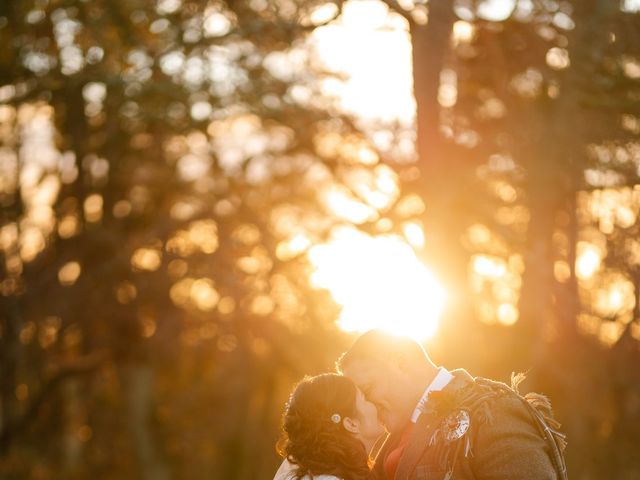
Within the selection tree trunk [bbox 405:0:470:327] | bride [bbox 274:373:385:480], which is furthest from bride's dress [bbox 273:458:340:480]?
tree trunk [bbox 405:0:470:327]

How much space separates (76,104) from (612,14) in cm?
893

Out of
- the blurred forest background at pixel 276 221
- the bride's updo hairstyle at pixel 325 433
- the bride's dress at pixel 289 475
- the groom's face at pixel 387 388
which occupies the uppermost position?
the groom's face at pixel 387 388

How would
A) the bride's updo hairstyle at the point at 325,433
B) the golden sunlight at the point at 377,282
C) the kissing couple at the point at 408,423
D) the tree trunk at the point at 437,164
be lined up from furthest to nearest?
the golden sunlight at the point at 377,282
the tree trunk at the point at 437,164
the bride's updo hairstyle at the point at 325,433
the kissing couple at the point at 408,423

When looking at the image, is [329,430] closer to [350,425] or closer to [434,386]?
[350,425]

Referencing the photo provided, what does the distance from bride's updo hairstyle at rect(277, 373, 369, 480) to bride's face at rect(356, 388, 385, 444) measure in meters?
0.03

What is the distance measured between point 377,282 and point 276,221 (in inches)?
151

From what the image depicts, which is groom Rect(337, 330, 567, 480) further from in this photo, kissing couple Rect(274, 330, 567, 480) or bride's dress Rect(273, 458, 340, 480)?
bride's dress Rect(273, 458, 340, 480)

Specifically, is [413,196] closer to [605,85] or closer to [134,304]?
[605,85]

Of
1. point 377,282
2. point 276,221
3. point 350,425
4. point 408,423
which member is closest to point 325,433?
point 350,425

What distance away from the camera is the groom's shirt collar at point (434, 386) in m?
5.85

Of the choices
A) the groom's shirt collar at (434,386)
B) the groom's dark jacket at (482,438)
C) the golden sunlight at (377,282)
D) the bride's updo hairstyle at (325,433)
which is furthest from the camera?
the golden sunlight at (377,282)

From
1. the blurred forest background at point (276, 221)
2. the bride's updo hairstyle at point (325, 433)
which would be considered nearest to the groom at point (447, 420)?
the bride's updo hairstyle at point (325, 433)

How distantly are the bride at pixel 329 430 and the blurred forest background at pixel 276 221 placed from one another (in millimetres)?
3388

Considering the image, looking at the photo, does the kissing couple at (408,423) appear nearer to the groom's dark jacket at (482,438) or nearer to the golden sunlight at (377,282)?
the groom's dark jacket at (482,438)
